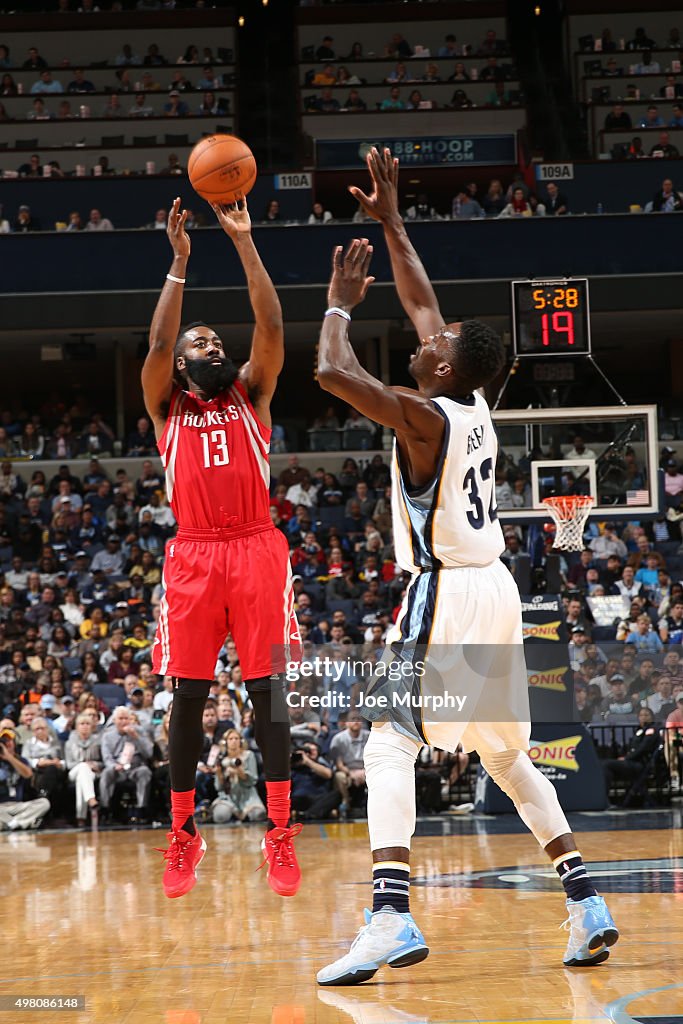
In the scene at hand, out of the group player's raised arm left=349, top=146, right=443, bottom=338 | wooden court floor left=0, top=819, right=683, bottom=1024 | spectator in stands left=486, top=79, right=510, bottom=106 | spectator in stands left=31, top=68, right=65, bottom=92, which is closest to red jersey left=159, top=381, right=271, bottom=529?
player's raised arm left=349, top=146, right=443, bottom=338

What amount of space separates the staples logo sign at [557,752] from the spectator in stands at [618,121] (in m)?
14.9

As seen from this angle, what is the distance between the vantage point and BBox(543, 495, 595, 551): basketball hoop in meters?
11.1

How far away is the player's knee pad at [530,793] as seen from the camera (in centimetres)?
440

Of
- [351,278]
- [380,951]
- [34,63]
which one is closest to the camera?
[380,951]

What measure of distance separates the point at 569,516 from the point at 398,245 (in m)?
6.60

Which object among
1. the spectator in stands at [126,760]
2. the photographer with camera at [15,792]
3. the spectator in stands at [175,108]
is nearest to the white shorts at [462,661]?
the spectator in stands at [126,760]

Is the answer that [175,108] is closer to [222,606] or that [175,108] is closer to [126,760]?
[126,760]

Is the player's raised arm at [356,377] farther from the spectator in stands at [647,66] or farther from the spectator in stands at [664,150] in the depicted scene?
the spectator in stands at [647,66]

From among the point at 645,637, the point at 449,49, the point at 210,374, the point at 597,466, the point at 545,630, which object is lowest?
the point at 645,637

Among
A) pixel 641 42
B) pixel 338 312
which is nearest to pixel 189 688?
pixel 338 312

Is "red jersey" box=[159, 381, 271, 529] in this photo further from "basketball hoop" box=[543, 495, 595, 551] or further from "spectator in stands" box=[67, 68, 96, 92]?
"spectator in stands" box=[67, 68, 96, 92]

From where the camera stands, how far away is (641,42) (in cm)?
2378

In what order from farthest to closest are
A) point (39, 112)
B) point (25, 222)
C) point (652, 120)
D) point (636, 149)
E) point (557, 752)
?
point (39, 112)
point (652, 120)
point (636, 149)
point (25, 222)
point (557, 752)

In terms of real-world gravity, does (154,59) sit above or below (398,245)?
above
